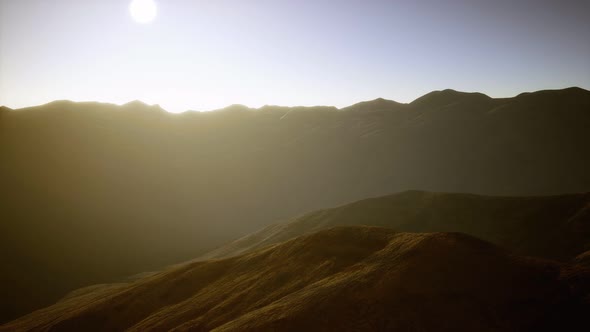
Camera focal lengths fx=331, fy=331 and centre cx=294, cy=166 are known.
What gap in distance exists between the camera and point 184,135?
145375mm

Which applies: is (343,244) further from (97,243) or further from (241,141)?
(241,141)

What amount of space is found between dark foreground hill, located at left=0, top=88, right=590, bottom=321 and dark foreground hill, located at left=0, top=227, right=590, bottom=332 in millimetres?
56366

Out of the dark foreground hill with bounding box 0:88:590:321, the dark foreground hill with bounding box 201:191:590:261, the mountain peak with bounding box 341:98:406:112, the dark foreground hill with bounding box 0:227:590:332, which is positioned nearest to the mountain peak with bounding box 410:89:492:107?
the dark foreground hill with bounding box 0:88:590:321

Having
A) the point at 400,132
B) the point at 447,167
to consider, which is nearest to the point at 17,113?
the point at 400,132

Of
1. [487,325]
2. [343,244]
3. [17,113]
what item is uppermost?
[17,113]

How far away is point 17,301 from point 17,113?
8501 centimetres

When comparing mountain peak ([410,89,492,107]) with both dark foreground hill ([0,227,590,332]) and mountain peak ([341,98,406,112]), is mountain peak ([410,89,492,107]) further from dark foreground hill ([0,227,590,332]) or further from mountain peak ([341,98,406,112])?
dark foreground hill ([0,227,590,332])

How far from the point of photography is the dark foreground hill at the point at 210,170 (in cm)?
7875

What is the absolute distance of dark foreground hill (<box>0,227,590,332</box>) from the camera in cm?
1212

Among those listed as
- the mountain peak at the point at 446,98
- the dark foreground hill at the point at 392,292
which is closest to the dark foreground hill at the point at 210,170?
the mountain peak at the point at 446,98

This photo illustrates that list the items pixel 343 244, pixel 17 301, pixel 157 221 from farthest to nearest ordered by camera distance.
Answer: pixel 157 221
pixel 17 301
pixel 343 244

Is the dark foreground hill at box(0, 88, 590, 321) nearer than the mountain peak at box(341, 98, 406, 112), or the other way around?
Result: the dark foreground hill at box(0, 88, 590, 321)

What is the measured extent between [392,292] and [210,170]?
117 metres

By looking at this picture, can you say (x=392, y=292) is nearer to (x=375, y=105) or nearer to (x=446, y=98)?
(x=446, y=98)
